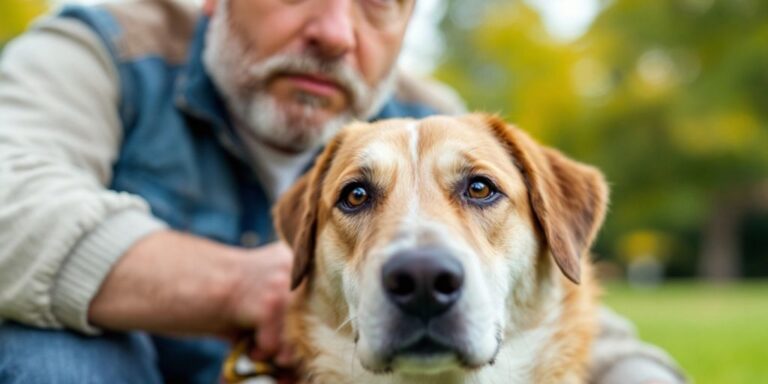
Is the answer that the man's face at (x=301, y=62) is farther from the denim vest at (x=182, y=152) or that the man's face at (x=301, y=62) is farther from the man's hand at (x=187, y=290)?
the man's hand at (x=187, y=290)

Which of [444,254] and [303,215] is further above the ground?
[444,254]

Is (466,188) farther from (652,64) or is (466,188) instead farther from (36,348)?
(652,64)

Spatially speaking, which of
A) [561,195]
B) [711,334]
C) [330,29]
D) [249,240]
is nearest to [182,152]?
[249,240]

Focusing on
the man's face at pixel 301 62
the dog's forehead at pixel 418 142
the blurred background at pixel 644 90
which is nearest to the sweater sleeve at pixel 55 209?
the man's face at pixel 301 62

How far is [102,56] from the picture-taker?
4.27m

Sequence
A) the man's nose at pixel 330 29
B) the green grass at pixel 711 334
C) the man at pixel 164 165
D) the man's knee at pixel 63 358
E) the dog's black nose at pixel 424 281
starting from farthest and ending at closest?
the green grass at pixel 711 334 → the man's nose at pixel 330 29 → the man at pixel 164 165 → the man's knee at pixel 63 358 → the dog's black nose at pixel 424 281

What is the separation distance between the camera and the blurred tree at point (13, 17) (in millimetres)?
13477

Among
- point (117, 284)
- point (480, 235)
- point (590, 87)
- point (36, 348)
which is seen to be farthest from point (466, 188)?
point (590, 87)

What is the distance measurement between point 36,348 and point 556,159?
2.22 meters

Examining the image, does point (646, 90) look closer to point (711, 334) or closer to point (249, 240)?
point (711, 334)

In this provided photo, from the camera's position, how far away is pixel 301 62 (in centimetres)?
418

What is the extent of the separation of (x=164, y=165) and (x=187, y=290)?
923mm

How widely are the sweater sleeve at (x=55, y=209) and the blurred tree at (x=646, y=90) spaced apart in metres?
20.3

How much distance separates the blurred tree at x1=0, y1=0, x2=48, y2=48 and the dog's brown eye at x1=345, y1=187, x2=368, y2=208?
11736mm
